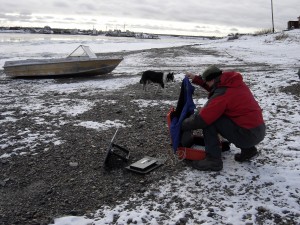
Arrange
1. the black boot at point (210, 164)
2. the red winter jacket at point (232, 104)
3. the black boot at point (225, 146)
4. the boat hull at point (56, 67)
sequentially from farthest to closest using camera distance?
the boat hull at point (56, 67)
the black boot at point (225, 146)
the black boot at point (210, 164)
the red winter jacket at point (232, 104)

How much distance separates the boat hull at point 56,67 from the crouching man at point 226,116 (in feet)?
35.3

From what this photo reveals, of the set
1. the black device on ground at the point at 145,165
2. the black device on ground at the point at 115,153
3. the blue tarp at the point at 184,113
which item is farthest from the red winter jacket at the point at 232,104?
the black device on ground at the point at 115,153

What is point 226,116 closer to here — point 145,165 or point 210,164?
point 210,164

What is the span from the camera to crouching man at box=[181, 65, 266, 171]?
4.61 m

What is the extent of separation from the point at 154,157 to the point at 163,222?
191 centimetres

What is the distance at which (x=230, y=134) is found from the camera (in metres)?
4.79

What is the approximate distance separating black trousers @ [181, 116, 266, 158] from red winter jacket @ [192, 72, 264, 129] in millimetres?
74

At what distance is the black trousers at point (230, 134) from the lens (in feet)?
15.5

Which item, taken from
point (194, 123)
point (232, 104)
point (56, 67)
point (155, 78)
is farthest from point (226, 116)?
point (56, 67)

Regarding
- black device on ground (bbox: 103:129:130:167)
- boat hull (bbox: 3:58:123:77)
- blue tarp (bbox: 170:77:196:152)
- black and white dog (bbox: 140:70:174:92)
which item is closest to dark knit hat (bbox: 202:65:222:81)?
blue tarp (bbox: 170:77:196:152)

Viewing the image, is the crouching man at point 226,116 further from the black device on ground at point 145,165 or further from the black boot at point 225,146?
the black device on ground at point 145,165

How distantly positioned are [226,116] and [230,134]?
271 mm

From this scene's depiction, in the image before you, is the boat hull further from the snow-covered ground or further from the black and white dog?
the snow-covered ground

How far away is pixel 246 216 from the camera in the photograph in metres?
3.87
